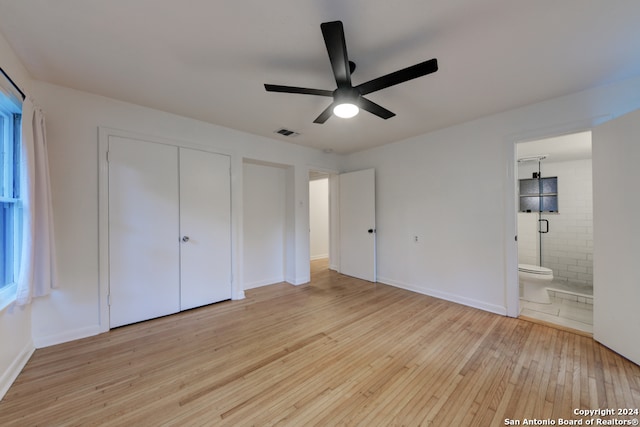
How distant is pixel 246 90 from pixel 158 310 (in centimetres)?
268

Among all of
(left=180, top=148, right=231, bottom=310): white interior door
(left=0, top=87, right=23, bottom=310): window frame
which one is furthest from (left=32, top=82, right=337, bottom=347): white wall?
(left=180, top=148, right=231, bottom=310): white interior door

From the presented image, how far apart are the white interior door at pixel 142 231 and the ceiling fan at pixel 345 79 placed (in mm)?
1891

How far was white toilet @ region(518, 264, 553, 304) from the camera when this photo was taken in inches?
126

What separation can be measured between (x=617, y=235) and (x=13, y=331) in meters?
5.05

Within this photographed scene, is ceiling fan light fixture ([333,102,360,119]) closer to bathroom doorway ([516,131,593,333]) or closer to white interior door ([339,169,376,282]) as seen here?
white interior door ([339,169,376,282])

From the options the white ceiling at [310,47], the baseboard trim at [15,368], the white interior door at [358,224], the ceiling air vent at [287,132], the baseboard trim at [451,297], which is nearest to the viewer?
the white ceiling at [310,47]

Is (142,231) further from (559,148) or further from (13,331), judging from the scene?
(559,148)

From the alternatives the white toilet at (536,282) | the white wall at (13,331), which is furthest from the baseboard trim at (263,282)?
the white toilet at (536,282)

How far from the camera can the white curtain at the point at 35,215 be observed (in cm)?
182

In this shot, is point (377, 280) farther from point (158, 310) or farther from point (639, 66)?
point (639, 66)

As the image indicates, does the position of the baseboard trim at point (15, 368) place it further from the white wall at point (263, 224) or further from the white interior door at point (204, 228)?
Result: the white wall at point (263, 224)

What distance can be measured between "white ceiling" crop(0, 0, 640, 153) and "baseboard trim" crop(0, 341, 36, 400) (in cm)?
237

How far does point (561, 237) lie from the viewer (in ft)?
13.8

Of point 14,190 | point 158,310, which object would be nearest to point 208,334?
point 158,310
